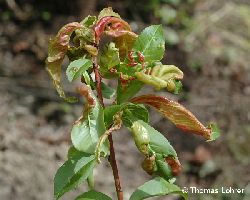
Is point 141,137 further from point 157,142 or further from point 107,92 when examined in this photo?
point 107,92

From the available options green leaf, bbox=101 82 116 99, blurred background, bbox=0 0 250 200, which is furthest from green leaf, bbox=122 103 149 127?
blurred background, bbox=0 0 250 200

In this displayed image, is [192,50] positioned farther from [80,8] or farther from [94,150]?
[94,150]

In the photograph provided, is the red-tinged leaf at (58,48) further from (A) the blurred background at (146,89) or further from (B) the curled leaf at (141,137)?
(A) the blurred background at (146,89)

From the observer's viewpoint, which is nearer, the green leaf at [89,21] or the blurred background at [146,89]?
the green leaf at [89,21]

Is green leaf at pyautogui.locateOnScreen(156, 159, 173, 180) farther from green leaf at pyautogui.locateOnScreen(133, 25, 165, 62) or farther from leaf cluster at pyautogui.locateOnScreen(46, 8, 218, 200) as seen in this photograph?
green leaf at pyautogui.locateOnScreen(133, 25, 165, 62)

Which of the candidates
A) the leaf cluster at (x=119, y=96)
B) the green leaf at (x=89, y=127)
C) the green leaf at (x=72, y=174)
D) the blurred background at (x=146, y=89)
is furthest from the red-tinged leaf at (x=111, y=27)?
the blurred background at (x=146, y=89)

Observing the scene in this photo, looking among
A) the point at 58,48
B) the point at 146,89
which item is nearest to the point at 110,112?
the point at 58,48
